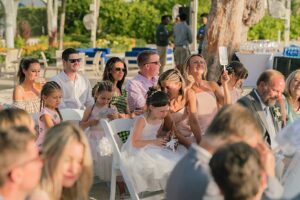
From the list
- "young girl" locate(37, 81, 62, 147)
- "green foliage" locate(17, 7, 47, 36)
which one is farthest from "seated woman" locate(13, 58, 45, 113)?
"green foliage" locate(17, 7, 47, 36)

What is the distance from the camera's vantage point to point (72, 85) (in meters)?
7.88

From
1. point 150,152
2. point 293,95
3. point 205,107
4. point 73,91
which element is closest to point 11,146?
point 150,152

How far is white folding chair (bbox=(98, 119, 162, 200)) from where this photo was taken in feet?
19.5

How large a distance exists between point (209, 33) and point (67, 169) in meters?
10.6

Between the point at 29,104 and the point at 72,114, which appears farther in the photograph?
the point at 29,104

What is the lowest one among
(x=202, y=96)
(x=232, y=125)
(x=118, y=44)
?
(x=118, y=44)

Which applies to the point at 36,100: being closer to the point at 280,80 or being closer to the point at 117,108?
the point at 117,108

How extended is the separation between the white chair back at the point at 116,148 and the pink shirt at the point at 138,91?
0.72 metres

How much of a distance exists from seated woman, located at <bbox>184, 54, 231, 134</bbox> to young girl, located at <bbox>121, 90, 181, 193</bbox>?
545mm

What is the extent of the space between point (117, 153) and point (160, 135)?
0.46m

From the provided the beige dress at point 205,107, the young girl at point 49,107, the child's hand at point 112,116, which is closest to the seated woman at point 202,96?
the beige dress at point 205,107

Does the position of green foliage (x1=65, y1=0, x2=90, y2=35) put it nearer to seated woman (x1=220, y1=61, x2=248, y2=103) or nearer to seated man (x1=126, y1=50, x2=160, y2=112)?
seated man (x1=126, y1=50, x2=160, y2=112)

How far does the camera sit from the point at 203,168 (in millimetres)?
3455

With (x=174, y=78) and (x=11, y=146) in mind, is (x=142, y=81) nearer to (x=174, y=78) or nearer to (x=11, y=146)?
(x=174, y=78)
